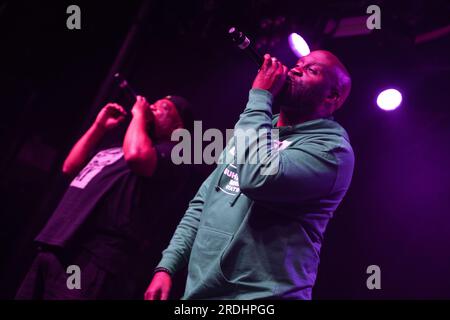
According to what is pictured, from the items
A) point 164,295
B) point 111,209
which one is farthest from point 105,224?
point 164,295

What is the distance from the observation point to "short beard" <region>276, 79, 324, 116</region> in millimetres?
1494

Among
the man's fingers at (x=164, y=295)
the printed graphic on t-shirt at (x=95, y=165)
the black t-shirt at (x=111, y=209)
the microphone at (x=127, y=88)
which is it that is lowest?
the man's fingers at (x=164, y=295)

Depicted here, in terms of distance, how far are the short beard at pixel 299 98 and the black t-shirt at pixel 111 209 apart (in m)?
1.00

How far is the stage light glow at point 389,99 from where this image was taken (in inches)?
110

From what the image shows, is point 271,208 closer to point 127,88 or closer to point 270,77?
point 270,77

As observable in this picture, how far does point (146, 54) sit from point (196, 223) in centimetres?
194

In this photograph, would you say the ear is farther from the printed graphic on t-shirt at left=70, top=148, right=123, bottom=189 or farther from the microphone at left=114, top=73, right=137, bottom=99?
the microphone at left=114, top=73, right=137, bottom=99

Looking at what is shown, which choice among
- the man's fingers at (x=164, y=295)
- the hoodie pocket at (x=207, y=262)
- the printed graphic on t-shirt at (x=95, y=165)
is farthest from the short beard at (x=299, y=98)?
the printed graphic on t-shirt at (x=95, y=165)

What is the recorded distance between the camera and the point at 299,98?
149cm

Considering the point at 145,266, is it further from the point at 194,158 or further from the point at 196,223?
the point at 196,223

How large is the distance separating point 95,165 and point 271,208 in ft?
4.89

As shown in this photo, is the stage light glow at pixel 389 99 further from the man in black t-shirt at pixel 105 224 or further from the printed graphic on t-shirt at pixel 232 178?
the printed graphic on t-shirt at pixel 232 178
